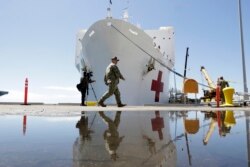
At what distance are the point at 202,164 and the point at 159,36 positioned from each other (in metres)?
19.3

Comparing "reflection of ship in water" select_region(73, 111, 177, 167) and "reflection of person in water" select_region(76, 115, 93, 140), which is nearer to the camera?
"reflection of ship in water" select_region(73, 111, 177, 167)

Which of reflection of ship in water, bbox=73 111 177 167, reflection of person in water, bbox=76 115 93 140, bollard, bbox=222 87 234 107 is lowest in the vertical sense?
reflection of ship in water, bbox=73 111 177 167

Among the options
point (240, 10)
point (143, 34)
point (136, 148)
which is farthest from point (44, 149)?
point (240, 10)

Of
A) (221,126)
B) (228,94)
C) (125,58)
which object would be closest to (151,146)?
(221,126)

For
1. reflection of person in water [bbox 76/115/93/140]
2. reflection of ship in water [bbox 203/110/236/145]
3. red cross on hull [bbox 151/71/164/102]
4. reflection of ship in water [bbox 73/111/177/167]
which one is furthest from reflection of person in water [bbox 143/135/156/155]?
red cross on hull [bbox 151/71/164/102]

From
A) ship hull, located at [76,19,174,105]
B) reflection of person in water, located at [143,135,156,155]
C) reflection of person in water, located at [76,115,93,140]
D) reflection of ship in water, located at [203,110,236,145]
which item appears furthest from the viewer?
ship hull, located at [76,19,174,105]

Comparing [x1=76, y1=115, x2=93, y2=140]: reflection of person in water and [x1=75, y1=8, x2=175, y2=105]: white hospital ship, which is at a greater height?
[x1=75, y1=8, x2=175, y2=105]: white hospital ship

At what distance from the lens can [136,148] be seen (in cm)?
209

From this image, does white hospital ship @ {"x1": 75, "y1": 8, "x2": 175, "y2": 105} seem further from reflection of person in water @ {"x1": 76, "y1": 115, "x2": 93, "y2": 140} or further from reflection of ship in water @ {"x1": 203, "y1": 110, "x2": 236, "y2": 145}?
reflection of person in water @ {"x1": 76, "y1": 115, "x2": 93, "y2": 140}

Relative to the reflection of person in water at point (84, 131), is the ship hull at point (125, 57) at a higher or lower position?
higher

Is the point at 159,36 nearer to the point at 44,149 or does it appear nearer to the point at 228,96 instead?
the point at 228,96

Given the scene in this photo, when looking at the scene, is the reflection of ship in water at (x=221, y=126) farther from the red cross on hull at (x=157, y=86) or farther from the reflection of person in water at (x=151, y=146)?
the red cross on hull at (x=157, y=86)

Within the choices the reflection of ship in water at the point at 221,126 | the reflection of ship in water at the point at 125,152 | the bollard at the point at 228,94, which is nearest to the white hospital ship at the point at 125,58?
the bollard at the point at 228,94

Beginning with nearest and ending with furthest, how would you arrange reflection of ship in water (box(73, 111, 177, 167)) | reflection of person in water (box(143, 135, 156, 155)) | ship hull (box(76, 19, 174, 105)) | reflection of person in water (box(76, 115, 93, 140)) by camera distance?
reflection of ship in water (box(73, 111, 177, 167))
reflection of person in water (box(143, 135, 156, 155))
reflection of person in water (box(76, 115, 93, 140))
ship hull (box(76, 19, 174, 105))
